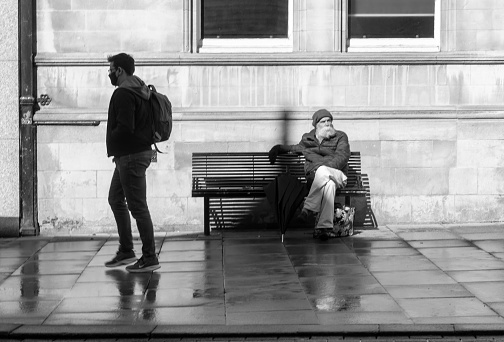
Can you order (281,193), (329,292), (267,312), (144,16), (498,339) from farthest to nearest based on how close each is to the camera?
(144,16) → (281,193) → (329,292) → (267,312) → (498,339)

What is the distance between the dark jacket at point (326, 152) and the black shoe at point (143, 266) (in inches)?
101

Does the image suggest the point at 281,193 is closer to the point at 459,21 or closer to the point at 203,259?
the point at 203,259

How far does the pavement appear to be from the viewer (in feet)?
22.9

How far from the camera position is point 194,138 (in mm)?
11953

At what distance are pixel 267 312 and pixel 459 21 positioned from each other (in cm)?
588

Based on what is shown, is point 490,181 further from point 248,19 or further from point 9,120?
point 9,120

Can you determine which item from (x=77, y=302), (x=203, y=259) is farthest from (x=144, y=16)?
(x=77, y=302)

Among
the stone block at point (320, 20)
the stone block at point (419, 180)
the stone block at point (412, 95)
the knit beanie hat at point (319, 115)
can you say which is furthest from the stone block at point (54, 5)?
the stone block at point (419, 180)

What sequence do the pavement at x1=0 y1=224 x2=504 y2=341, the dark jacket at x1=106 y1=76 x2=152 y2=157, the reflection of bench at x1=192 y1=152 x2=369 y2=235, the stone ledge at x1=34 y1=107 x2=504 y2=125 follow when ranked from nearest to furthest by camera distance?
1. the pavement at x1=0 y1=224 x2=504 y2=341
2. the dark jacket at x1=106 y1=76 x2=152 y2=157
3. the reflection of bench at x1=192 y1=152 x2=369 y2=235
4. the stone ledge at x1=34 y1=107 x2=504 y2=125

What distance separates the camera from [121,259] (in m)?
9.64

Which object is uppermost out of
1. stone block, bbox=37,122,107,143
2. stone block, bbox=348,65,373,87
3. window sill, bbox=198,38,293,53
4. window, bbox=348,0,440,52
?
window, bbox=348,0,440,52

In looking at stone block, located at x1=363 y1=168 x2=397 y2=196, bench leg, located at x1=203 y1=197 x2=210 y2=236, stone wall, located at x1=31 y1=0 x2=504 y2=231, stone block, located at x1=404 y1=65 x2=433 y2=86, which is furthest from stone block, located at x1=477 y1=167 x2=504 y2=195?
bench leg, located at x1=203 y1=197 x2=210 y2=236

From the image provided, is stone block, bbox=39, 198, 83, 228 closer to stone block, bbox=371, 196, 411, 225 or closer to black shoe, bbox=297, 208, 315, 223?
black shoe, bbox=297, 208, 315, 223

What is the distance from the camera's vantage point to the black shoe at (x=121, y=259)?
9.59 metres
